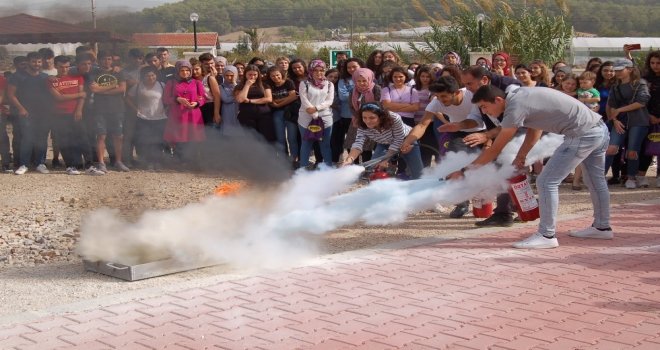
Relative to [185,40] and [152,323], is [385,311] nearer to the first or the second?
[152,323]

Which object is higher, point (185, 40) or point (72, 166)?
point (185, 40)

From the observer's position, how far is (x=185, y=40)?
9.27 meters

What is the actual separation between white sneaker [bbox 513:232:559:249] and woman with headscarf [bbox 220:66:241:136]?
208 inches

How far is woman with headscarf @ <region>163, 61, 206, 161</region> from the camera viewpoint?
37.9 feet

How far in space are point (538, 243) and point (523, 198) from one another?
0.86 metres

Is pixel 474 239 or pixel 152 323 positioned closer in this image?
pixel 152 323

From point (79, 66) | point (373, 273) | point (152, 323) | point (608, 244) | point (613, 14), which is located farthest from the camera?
point (613, 14)

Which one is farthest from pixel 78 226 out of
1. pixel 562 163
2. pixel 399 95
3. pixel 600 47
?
pixel 600 47

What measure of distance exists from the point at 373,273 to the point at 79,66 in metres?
4.19

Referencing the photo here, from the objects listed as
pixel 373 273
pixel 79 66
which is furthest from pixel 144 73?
pixel 373 273

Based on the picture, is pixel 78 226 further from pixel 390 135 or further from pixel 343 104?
pixel 343 104

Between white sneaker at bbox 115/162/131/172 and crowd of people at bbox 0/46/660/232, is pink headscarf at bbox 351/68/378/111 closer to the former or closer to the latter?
crowd of people at bbox 0/46/660/232

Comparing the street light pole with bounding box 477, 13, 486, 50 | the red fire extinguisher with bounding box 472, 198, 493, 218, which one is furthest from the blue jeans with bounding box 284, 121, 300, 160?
the street light pole with bounding box 477, 13, 486, 50

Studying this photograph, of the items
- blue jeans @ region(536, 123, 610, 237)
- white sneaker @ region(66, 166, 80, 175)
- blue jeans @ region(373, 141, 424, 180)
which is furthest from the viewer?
white sneaker @ region(66, 166, 80, 175)
